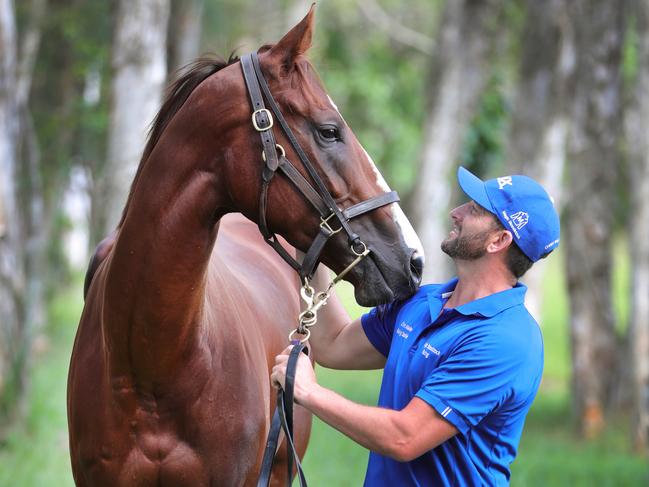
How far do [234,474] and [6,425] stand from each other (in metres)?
4.30

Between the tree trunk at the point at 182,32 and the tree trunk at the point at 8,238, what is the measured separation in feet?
19.1

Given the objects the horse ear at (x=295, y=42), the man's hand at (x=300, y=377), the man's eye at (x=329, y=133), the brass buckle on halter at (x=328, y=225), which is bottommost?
the man's hand at (x=300, y=377)

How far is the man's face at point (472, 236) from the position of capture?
2.98 metres

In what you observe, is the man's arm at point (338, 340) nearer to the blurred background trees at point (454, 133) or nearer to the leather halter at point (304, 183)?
the leather halter at point (304, 183)

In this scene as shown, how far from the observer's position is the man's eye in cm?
287

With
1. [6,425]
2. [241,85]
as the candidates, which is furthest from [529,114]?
[241,85]

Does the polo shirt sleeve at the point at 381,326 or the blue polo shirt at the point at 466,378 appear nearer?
the blue polo shirt at the point at 466,378

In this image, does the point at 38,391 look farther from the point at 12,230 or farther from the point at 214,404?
the point at 214,404

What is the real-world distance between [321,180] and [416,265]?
1.31 ft

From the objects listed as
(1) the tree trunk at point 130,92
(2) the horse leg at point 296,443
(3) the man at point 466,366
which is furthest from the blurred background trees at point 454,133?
(2) the horse leg at point 296,443

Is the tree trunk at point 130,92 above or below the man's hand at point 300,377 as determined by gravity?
above

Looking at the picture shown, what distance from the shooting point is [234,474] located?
322 cm

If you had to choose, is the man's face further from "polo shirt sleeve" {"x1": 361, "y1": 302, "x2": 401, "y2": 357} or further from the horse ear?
the horse ear

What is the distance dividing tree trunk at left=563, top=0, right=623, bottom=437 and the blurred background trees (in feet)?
0.05
